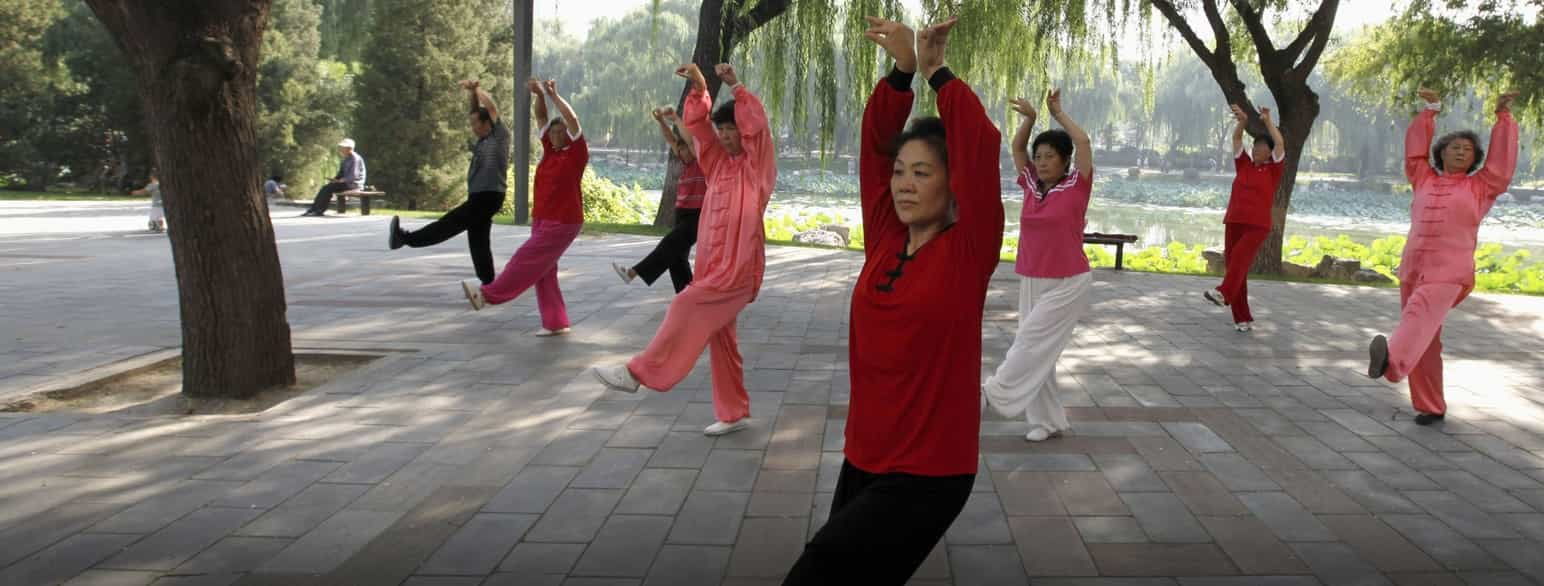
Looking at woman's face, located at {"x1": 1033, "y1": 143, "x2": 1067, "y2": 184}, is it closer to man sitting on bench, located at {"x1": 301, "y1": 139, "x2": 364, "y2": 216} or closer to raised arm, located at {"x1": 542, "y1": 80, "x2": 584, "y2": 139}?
raised arm, located at {"x1": 542, "y1": 80, "x2": 584, "y2": 139}

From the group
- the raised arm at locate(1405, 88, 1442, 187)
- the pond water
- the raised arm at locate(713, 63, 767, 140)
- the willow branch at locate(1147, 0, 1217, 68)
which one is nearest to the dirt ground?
the raised arm at locate(713, 63, 767, 140)

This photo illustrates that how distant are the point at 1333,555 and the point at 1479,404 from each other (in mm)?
3488

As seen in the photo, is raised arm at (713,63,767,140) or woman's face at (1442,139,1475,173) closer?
raised arm at (713,63,767,140)

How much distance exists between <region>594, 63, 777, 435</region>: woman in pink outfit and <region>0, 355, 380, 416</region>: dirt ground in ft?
7.12

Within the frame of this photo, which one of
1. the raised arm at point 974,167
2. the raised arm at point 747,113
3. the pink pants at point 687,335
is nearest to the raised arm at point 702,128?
the raised arm at point 747,113

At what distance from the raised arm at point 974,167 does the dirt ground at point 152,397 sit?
4481 millimetres

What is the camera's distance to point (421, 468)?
4.72 m

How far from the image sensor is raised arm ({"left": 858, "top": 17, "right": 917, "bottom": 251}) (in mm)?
2543

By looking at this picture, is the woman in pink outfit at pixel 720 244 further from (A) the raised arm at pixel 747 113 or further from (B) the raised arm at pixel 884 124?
(B) the raised arm at pixel 884 124

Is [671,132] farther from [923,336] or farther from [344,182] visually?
[344,182]

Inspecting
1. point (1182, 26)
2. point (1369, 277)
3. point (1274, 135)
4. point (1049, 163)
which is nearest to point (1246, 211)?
point (1274, 135)

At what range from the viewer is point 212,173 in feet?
18.1

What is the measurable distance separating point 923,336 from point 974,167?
0.38m

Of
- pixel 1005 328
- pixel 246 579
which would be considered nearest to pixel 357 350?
pixel 246 579
